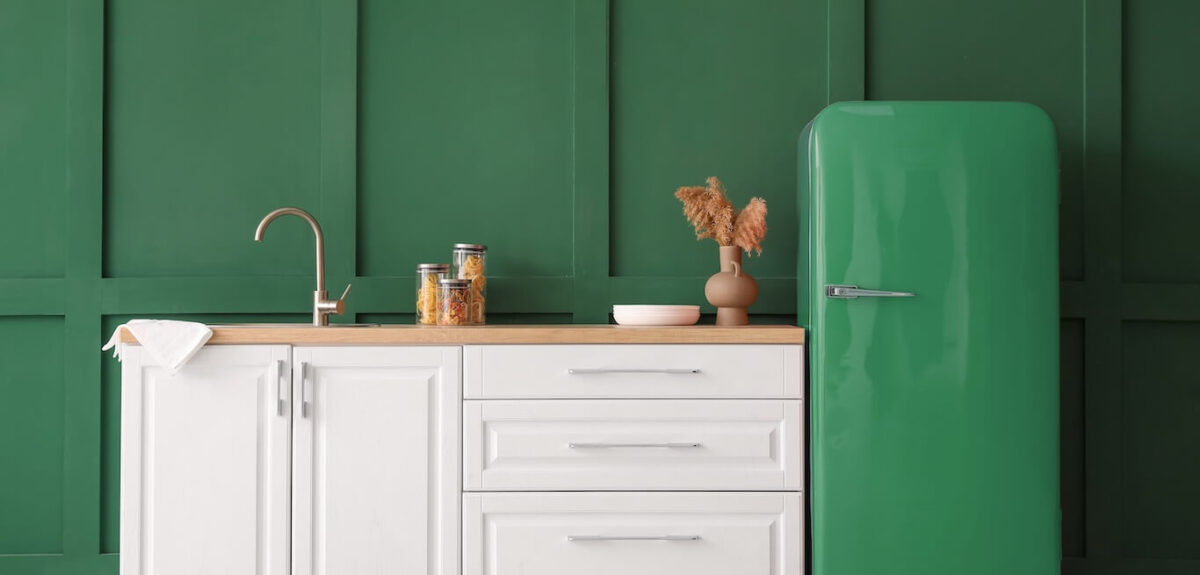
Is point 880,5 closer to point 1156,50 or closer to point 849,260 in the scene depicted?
point 1156,50

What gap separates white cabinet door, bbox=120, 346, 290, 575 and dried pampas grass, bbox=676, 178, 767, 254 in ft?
4.00

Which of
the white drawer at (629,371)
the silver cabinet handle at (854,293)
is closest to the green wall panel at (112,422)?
the white drawer at (629,371)

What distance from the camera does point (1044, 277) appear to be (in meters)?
2.03

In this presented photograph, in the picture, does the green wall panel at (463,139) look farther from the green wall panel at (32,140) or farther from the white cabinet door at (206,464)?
the green wall panel at (32,140)

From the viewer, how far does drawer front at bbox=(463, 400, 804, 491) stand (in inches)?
81.0

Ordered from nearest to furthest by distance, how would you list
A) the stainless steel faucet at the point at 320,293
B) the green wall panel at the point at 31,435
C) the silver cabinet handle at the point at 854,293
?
the silver cabinet handle at the point at 854,293 → the stainless steel faucet at the point at 320,293 → the green wall panel at the point at 31,435

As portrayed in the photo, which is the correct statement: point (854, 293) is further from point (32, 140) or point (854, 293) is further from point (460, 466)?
point (32, 140)

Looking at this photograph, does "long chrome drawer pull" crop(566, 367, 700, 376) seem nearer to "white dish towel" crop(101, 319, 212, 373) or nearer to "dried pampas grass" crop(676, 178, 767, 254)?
"dried pampas grass" crop(676, 178, 767, 254)

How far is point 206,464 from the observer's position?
2.05 meters

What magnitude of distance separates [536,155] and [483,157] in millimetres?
175

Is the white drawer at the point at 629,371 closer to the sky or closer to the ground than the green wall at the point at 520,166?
closer to the ground

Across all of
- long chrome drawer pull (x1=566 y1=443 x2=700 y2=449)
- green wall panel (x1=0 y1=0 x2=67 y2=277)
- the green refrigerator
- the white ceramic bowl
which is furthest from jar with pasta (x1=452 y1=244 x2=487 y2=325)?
green wall panel (x1=0 y1=0 x2=67 y2=277)

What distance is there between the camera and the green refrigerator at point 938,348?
201 cm

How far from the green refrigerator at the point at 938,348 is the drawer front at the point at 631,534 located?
14 centimetres
